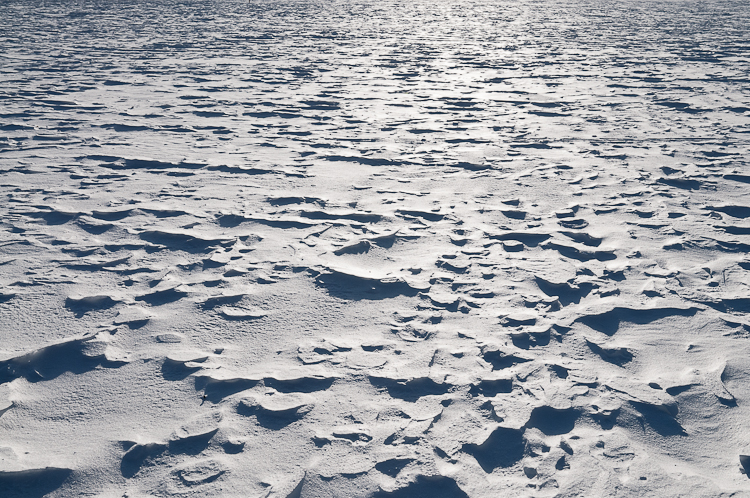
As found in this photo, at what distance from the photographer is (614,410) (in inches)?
72.9

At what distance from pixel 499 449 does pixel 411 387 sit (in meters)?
0.36

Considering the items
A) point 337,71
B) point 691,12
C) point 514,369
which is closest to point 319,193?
point 514,369

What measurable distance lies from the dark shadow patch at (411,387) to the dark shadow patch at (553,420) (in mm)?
294

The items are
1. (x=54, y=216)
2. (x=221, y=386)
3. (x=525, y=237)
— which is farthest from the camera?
(x=54, y=216)

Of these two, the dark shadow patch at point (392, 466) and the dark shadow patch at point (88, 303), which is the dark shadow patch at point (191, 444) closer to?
the dark shadow patch at point (392, 466)

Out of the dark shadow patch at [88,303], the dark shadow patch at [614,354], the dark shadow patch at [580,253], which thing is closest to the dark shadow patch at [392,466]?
the dark shadow patch at [614,354]

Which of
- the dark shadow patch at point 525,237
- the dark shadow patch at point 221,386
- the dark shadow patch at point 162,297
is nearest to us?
the dark shadow patch at point 221,386

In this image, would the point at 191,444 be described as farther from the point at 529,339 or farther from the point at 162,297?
the point at 529,339

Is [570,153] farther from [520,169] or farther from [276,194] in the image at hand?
[276,194]

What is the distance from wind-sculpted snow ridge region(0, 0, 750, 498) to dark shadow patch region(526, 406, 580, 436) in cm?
1

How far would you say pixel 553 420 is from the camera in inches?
71.8

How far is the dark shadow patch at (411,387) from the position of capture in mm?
1924

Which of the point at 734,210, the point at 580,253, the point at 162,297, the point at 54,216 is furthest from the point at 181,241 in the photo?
the point at 734,210

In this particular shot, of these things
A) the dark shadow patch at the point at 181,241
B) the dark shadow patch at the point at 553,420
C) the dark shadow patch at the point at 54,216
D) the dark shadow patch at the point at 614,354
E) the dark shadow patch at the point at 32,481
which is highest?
the dark shadow patch at the point at 54,216
